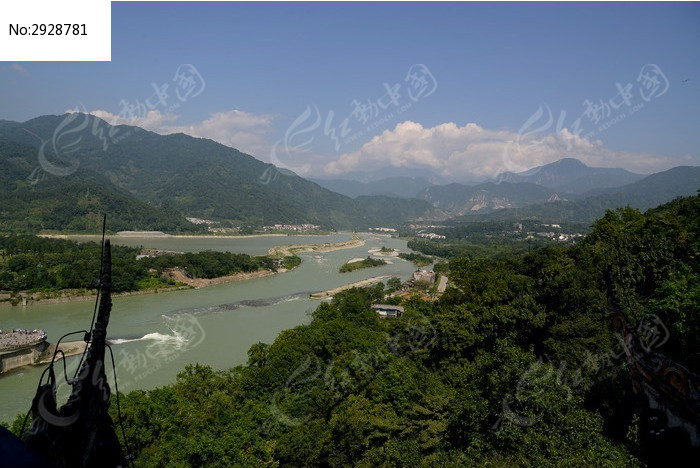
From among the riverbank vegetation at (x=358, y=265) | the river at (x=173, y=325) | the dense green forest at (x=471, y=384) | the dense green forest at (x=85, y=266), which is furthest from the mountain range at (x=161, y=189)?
the dense green forest at (x=471, y=384)

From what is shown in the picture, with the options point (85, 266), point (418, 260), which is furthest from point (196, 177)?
point (85, 266)

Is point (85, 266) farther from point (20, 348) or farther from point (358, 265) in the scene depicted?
point (358, 265)

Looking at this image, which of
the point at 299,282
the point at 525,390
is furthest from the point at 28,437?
the point at 299,282

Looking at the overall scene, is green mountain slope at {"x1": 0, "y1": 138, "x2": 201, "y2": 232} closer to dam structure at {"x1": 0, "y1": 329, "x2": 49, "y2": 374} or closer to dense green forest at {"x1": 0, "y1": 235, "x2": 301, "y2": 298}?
dense green forest at {"x1": 0, "y1": 235, "x2": 301, "y2": 298}

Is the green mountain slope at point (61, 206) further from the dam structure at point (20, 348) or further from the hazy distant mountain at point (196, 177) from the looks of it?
the dam structure at point (20, 348)

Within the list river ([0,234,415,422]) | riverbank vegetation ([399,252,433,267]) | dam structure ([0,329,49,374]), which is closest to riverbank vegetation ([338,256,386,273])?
riverbank vegetation ([399,252,433,267])

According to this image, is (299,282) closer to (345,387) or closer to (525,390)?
(345,387)
